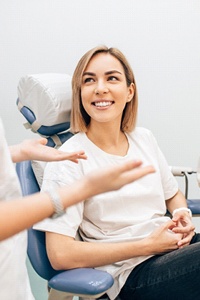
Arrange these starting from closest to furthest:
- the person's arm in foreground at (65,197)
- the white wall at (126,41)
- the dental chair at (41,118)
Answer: the person's arm in foreground at (65,197) → the dental chair at (41,118) → the white wall at (126,41)

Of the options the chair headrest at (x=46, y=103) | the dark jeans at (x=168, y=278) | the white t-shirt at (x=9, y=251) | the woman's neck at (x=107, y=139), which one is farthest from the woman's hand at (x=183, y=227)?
the white t-shirt at (x=9, y=251)

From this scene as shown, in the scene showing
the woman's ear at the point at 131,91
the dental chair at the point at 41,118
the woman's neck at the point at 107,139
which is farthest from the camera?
the woman's ear at the point at 131,91

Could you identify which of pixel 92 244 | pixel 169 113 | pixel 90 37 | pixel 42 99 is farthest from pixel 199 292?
pixel 90 37

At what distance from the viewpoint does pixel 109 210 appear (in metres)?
1.50

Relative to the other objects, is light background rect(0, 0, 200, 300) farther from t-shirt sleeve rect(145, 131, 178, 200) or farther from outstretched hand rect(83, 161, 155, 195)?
outstretched hand rect(83, 161, 155, 195)

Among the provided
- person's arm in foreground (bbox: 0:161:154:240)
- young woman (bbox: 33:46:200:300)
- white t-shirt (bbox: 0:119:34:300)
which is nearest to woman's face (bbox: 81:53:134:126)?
young woman (bbox: 33:46:200:300)

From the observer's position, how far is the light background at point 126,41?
2514 millimetres

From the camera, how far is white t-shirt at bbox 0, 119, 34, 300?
0.96 m

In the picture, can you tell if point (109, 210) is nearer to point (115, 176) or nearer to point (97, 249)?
point (97, 249)

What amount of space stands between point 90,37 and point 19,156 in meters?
1.59

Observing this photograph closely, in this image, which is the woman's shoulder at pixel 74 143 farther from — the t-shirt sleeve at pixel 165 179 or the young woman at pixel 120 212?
the t-shirt sleeve at pixel 165 179

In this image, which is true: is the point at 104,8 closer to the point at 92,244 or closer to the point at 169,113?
the point at 169,113

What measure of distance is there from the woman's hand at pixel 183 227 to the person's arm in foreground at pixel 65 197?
864 millimetres

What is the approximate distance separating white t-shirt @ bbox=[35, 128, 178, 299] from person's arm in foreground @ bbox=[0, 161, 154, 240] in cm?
66
